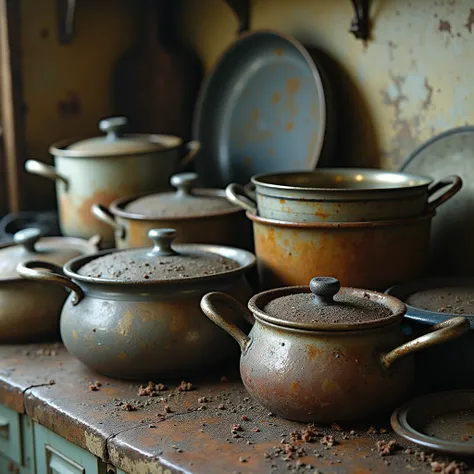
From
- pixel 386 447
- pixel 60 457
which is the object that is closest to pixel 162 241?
pixel 60 457

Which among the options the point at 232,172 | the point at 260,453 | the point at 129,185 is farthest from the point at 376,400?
the point at 232,172

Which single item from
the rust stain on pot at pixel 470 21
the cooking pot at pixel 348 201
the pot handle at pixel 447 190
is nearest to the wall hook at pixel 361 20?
the rust stain on pot at pixel 470 21

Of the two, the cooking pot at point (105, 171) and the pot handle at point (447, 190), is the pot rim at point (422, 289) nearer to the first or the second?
the pot handle at point (447, 190)

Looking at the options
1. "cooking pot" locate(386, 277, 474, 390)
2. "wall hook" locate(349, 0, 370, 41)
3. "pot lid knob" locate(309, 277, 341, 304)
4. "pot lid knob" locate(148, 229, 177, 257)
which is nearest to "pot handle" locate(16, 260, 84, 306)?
"pot lid knob" locate(148, 229, 177, 257)

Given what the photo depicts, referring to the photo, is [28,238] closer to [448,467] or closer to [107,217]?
[107,217]

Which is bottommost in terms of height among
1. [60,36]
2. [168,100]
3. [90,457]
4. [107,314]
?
[90,457]

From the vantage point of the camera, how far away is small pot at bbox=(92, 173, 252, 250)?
216 cm

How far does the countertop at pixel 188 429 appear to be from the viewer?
142 centimetres

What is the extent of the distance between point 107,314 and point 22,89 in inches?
52.9

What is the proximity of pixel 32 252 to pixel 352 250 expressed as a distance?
35.3 inches

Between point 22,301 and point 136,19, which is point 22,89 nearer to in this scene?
point 136,19

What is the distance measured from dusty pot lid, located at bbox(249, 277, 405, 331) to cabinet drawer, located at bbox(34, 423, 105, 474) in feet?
1.50

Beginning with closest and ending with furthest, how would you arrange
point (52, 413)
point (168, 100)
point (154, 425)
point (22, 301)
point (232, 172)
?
1. point (154, 425)
2. point (52, 413)
3. point (22, 301)
4. point (232, 172)
5. point (168, 100)

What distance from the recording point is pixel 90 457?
166 centimetres
